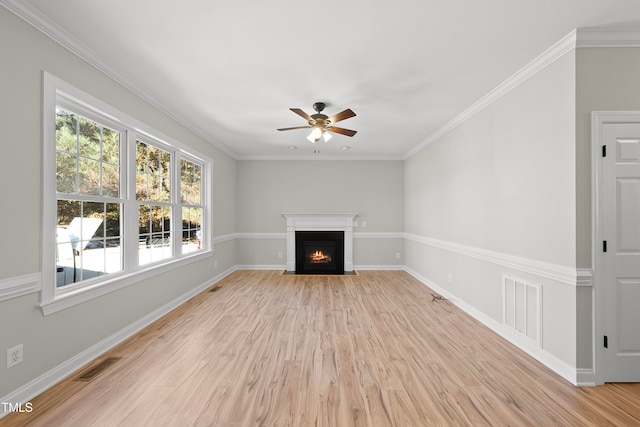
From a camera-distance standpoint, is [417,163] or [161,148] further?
[417,163]

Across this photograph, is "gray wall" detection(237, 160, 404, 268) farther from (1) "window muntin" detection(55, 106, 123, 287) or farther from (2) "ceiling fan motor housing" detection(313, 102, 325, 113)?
(1) "window muntin" detection(55, 106, 123, 287)

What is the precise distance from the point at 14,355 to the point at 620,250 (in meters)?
4.52

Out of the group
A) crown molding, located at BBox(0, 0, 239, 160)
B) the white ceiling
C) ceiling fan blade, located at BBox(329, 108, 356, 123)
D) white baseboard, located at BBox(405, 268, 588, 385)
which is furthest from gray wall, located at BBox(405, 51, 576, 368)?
crown molding, located at BBox(0, 0, 239, 160)

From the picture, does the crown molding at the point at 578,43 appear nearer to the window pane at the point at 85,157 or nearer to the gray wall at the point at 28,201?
the gray wall at the point at 28,201

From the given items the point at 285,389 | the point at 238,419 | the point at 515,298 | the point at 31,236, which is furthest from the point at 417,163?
the point at 31,236

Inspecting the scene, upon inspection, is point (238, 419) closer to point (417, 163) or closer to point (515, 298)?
point (515, 298)

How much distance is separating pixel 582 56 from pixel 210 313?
4667 mm

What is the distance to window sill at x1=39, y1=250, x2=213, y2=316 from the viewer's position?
2203 mm

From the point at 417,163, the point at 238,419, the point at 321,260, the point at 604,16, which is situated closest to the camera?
the point at 238,419

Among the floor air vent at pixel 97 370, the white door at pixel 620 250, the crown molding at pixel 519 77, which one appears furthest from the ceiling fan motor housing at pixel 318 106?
the floor air vent at pixel 97 370

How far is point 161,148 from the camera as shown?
3.93 meters

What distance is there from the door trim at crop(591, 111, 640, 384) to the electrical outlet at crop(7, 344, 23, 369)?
4235mm

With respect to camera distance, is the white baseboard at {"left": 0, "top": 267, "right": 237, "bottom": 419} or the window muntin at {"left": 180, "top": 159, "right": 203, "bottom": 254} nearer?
the white baseboard at {"left": 0, "top": 267, "right": 237, "bottom": 419}

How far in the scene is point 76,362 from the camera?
241 cm
